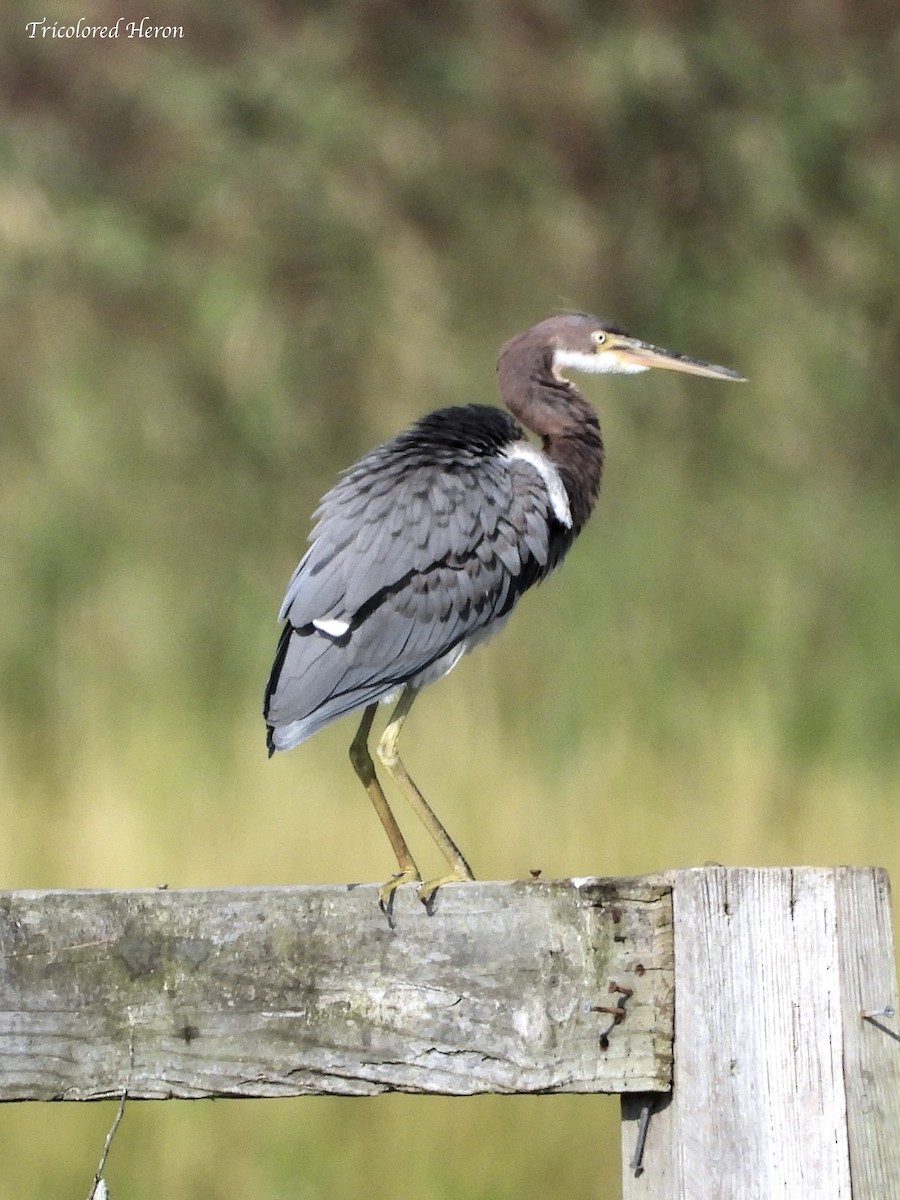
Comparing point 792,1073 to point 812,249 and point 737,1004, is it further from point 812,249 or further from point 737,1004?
point 812,249

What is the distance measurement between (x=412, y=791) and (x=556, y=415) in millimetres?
943

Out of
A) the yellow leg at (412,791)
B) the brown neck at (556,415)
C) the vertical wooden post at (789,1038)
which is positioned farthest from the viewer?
the brown neck at (556,415)

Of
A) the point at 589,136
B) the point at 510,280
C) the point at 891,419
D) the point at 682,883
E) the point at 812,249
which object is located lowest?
the point at 682,883

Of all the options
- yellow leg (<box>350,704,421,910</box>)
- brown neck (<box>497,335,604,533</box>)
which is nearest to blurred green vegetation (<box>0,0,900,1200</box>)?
yellow leg (<box>350,704,421,910</box>)

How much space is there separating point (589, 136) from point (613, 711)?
11.0 ft

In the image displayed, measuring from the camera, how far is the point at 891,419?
5773 millimetres

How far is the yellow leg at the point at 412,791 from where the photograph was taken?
2566 millimetres

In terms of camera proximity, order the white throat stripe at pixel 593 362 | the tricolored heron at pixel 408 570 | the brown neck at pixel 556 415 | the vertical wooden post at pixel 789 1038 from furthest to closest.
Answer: the white throat stripe at pixel 593 362 < the brown neck at pixel 556 415 < the tricolored heron at pixel 408 570 < the vertical wooden post at pixel 789 1038

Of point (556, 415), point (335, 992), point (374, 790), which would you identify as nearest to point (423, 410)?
point (556, 415)

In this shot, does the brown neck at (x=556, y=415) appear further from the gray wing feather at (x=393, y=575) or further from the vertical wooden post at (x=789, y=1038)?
the vertical wooden post at (x=789, y=1038)

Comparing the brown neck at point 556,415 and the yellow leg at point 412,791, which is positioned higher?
the brown neck at point 556,415

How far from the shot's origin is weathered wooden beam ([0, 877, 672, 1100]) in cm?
164

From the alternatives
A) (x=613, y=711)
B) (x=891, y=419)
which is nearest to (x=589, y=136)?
(x=891, y=419)

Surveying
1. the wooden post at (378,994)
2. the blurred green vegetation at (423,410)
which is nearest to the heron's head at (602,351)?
the blurred green vegetation at (423,410)
